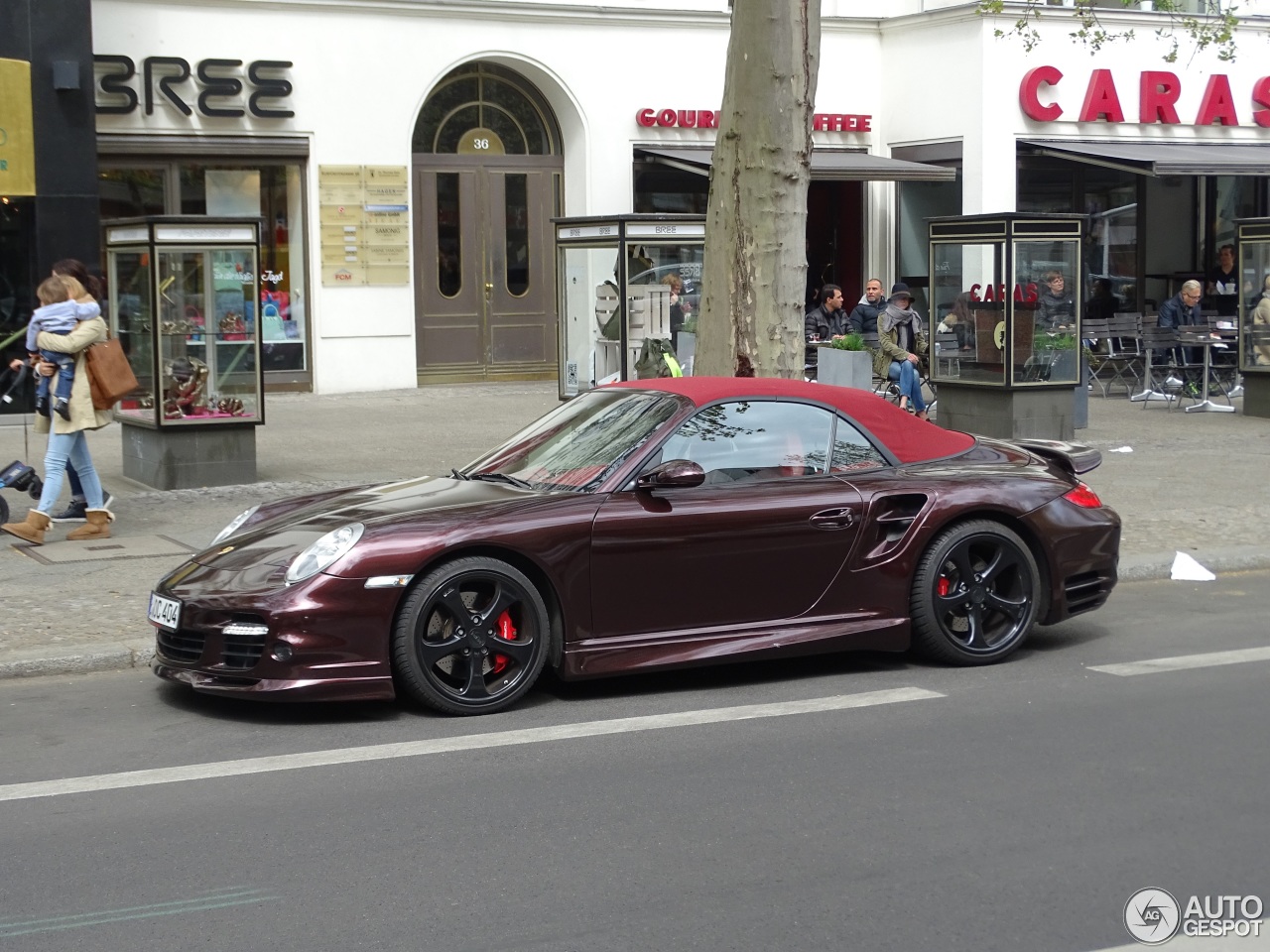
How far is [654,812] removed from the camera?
5.27 m

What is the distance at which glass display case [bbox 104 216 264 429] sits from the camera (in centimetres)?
1278

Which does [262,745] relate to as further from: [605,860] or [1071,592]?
[1071,592]

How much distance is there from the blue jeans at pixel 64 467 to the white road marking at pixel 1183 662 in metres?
6.64

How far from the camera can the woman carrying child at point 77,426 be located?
10.7 m

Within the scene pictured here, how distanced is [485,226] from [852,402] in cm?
1620

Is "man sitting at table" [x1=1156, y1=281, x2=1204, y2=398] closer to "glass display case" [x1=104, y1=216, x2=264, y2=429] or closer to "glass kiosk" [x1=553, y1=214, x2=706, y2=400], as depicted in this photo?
"glass kiosk" [x1=553, y1=214, x2=706, y2=400]

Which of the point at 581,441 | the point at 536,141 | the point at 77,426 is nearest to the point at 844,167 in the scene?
the point at 536,141

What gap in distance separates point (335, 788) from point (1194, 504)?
8.25 meters

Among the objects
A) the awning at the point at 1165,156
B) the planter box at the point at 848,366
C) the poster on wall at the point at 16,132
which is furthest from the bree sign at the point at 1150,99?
the poster on wall at the point at 16,132

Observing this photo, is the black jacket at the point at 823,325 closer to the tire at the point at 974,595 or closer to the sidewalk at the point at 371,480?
the sidewalk at the point at 371,480

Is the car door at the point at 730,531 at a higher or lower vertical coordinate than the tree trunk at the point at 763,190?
lower

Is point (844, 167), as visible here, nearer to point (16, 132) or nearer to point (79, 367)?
point (16, 132)

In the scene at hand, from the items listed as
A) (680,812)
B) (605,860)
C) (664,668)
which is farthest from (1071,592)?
(605,860)

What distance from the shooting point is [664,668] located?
6.84 meters
